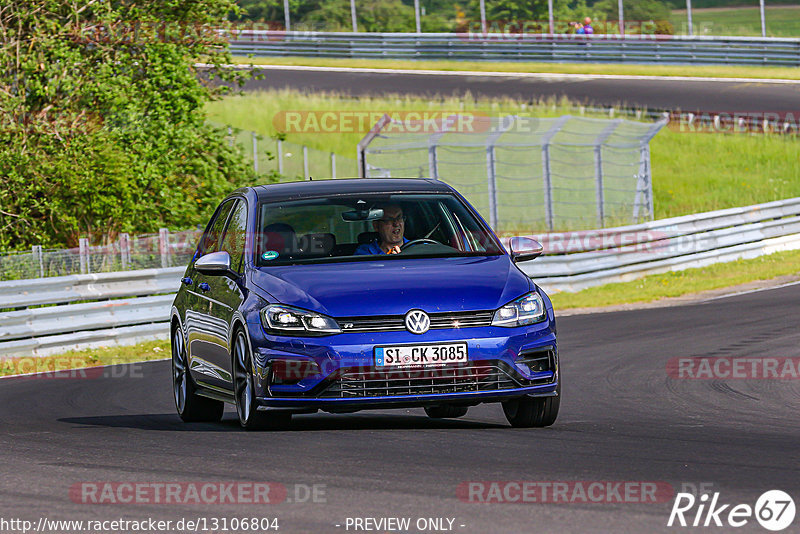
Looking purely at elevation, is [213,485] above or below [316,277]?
below

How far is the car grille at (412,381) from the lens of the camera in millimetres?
8477

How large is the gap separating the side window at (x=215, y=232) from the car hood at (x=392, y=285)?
1572mm

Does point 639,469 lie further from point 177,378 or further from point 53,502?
point 177,378

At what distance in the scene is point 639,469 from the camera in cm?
721

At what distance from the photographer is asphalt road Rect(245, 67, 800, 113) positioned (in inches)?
1555

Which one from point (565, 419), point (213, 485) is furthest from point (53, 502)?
point (565, 419)

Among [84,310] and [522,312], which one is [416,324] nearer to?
[522,312]

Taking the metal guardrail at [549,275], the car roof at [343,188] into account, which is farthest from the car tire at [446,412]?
the metal guardrail at [549,275]

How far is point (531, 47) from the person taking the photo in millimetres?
47125

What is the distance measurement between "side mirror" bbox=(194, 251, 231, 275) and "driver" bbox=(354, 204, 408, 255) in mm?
873

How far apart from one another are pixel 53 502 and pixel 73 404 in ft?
18.2

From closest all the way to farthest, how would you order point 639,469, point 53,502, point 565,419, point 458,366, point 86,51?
1. point 53,502
2. point 639,469
3. point 458,366
4. point 565,419
5. point 86,51

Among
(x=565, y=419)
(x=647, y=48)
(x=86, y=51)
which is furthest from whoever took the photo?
(x=647, y=48)

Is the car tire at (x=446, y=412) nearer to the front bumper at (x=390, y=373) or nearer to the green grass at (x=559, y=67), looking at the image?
the front bumper at (x=390, y=373)
